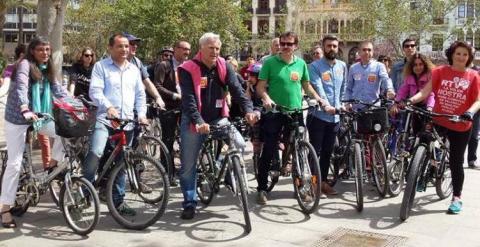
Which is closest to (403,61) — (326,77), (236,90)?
→ (326,77)

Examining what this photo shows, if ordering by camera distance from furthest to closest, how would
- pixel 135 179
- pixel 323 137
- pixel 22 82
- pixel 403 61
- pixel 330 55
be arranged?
pixel 403 61
pixel 323 137
pixel 330 55
pixel 135 179
pixel 22 82

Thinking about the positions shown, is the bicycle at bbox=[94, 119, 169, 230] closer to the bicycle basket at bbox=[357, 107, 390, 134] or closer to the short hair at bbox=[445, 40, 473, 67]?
the bicycle basket at bbox=[357, 107, 390, 134]

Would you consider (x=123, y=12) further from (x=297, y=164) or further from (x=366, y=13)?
(x=297, y=164)

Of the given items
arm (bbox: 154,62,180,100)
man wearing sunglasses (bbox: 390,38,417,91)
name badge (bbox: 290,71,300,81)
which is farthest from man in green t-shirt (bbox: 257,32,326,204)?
man wearing sunglasses (bbox: 390,38,417,91)

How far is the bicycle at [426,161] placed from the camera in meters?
5.66

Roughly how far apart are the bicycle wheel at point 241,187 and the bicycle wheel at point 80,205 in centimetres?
124

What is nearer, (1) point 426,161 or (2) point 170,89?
(1) point 426,161

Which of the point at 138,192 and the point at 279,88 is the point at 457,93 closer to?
the point at 279,88

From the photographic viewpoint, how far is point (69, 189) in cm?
521

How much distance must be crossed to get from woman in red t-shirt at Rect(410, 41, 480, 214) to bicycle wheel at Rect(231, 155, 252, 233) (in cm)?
204

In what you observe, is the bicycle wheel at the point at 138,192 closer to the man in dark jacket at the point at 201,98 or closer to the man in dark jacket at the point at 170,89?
the man in dark jacket at the point at 201,98

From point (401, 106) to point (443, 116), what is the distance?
1.75 ft

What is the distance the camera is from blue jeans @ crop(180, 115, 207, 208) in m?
5.73

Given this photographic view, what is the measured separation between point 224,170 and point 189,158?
15.1 inches
